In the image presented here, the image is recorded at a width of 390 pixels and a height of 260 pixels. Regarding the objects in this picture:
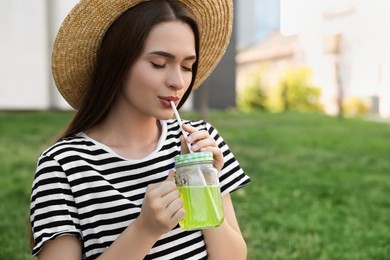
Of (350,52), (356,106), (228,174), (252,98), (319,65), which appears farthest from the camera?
(252,98)

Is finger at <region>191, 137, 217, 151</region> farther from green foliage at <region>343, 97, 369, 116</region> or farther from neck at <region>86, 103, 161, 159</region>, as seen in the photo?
green foliage at <region>343, 97, 369, 116</region>

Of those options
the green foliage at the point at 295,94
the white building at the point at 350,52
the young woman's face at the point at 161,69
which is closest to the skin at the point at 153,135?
the young woman's face at the point at 161,69

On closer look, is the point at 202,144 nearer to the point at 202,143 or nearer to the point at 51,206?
the point at 202,143

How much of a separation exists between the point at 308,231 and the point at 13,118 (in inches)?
198

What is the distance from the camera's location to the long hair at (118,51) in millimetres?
1381

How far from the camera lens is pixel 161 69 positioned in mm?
1381

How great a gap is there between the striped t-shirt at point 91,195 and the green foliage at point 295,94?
14.1 metres

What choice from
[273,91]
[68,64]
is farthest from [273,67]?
[68,64]

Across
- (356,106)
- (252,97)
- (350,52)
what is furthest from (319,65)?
(252,97)

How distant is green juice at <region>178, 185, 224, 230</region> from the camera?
1239 millimetres

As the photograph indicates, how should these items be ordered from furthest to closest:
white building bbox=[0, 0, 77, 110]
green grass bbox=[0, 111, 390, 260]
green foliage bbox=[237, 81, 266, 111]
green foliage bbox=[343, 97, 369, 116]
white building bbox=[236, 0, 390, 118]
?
green foliage bbox=[237, 81, 266, 111]
green foliage bbox=[343, 97, 369, 116]
white building bbox=[236, 0, 390, 118]
white building bbox=[0, 0, 77, 110]
green grass bbox=[0, 111, 390, 260]

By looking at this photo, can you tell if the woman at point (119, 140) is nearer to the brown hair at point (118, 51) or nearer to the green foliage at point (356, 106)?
the brown hair at point (118, 51)

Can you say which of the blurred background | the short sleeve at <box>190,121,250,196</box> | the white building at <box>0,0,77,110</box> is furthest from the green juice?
the blurred background

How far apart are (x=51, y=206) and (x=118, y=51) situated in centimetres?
38
